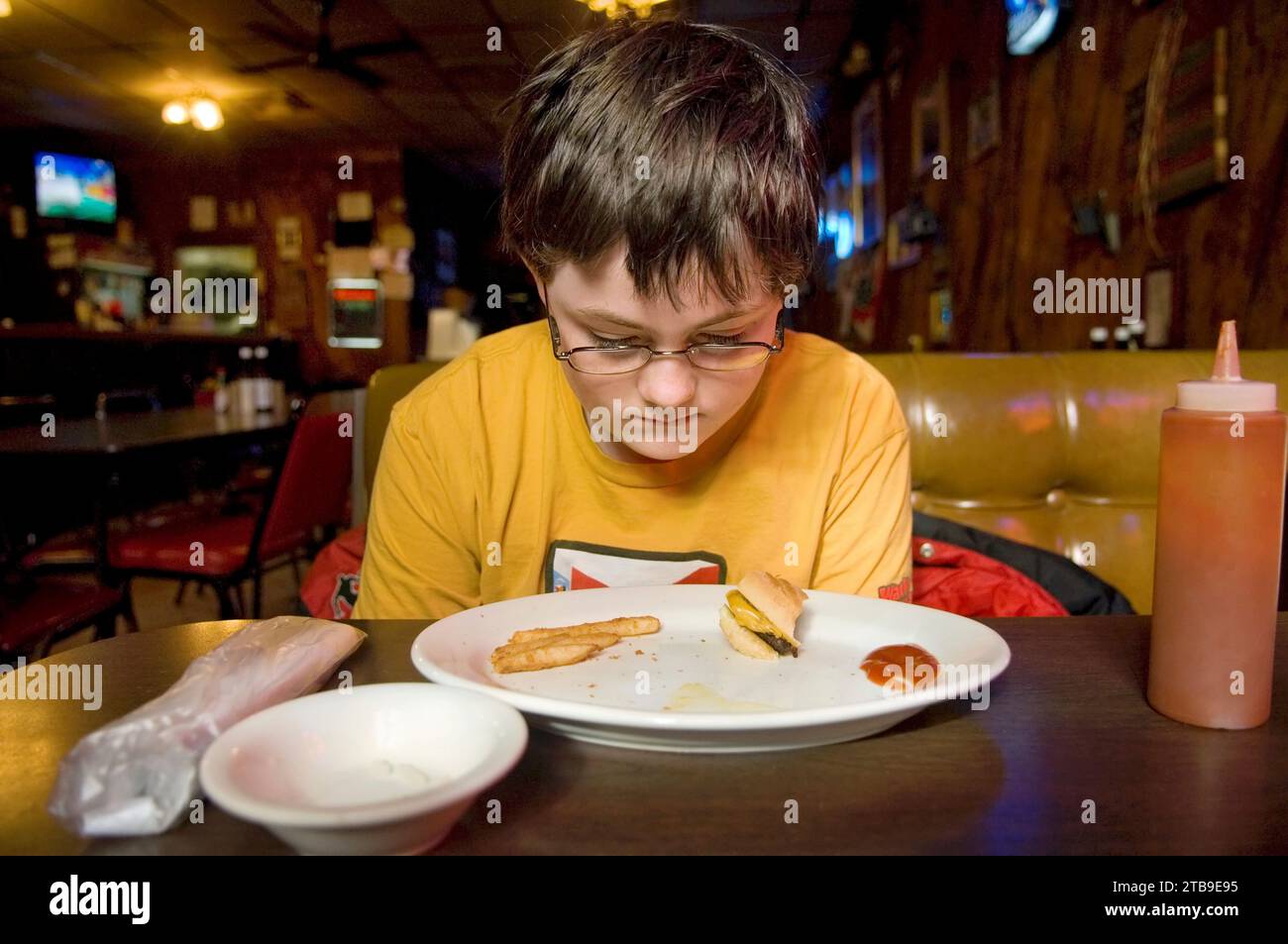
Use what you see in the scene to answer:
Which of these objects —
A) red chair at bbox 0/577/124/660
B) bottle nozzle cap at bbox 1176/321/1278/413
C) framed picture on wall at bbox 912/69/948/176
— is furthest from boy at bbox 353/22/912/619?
framed picture on wall at bbox 912/69/948/176

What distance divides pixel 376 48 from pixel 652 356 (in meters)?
6.26

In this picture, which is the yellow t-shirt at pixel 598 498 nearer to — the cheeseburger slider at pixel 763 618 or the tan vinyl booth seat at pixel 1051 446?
the cheeseburger slider at pixel 763 618

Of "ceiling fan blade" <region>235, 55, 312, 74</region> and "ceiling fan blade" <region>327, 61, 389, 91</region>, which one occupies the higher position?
"ceiling fan blade" <region>235, 55, 312, 74</region>

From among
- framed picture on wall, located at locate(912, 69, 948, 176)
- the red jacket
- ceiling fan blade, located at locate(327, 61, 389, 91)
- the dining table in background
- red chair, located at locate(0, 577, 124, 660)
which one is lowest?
red chair, located at locate(0, 577, 124, 660)

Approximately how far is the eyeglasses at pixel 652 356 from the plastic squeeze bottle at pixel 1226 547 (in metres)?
0.46

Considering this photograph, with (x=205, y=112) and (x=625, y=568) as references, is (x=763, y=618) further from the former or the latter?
(x=205, y=112)

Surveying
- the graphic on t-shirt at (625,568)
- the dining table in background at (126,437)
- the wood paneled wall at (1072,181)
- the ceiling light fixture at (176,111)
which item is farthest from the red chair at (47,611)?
the ceiling light fixture at (176,111)

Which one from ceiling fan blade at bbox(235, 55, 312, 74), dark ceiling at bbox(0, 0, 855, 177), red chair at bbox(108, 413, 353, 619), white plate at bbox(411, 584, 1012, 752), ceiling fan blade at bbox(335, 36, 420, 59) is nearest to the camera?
white plate at bbox(411, 584, 1012, 752)

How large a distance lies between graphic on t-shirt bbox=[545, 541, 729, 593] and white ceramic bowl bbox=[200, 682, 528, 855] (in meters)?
0.65

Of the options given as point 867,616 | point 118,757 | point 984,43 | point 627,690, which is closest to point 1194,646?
point 867,616

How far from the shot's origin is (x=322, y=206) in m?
9.45

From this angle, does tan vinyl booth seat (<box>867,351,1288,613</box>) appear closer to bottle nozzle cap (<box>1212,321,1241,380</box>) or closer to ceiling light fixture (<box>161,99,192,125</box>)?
bottle nozzle cap (<box>1212,321,1241,380</box>)

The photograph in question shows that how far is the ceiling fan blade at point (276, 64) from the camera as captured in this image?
21.5ft

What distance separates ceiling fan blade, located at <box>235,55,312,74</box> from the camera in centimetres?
657
